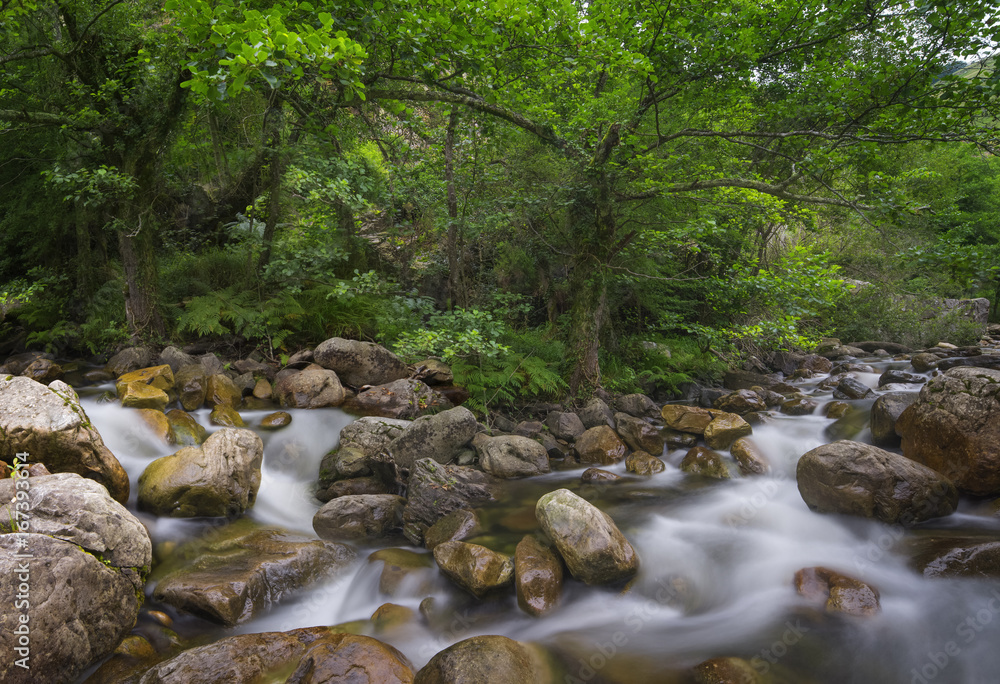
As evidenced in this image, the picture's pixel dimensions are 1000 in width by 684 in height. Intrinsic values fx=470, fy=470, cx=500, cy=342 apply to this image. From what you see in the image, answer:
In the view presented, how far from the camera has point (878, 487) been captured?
4.73m

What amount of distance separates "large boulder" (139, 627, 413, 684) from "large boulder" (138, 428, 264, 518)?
201 cm

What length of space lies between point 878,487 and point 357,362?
282 inches

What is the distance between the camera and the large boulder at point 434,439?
605cm

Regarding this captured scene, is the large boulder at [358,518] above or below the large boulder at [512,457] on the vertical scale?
below

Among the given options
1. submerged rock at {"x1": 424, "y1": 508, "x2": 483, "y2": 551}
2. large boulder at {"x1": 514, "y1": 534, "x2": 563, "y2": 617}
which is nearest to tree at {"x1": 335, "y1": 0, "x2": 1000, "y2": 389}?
submerged rock at {"x1": 424, "y1": 508, "x2": 483, "y2": 551}

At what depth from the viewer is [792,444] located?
711cm

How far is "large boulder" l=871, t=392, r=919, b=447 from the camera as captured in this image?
616 cm

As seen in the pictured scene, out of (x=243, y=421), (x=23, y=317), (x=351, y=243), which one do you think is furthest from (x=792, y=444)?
(x=23, y=317)

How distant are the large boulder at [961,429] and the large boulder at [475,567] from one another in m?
4.86

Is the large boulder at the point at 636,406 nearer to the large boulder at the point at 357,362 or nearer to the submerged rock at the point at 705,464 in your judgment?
the submerged rock at the point at 705,464

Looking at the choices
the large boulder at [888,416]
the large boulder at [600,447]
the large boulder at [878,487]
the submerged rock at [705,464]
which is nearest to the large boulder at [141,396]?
the large boulder at [600,447]

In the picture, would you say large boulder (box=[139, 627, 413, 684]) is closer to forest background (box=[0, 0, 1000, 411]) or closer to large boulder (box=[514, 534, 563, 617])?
large boulder (box=[514, 534, 563, 617])

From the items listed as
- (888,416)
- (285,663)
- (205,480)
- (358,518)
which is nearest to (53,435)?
(205,480)

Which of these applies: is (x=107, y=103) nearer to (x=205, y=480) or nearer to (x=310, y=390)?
(x=310, y=390)
